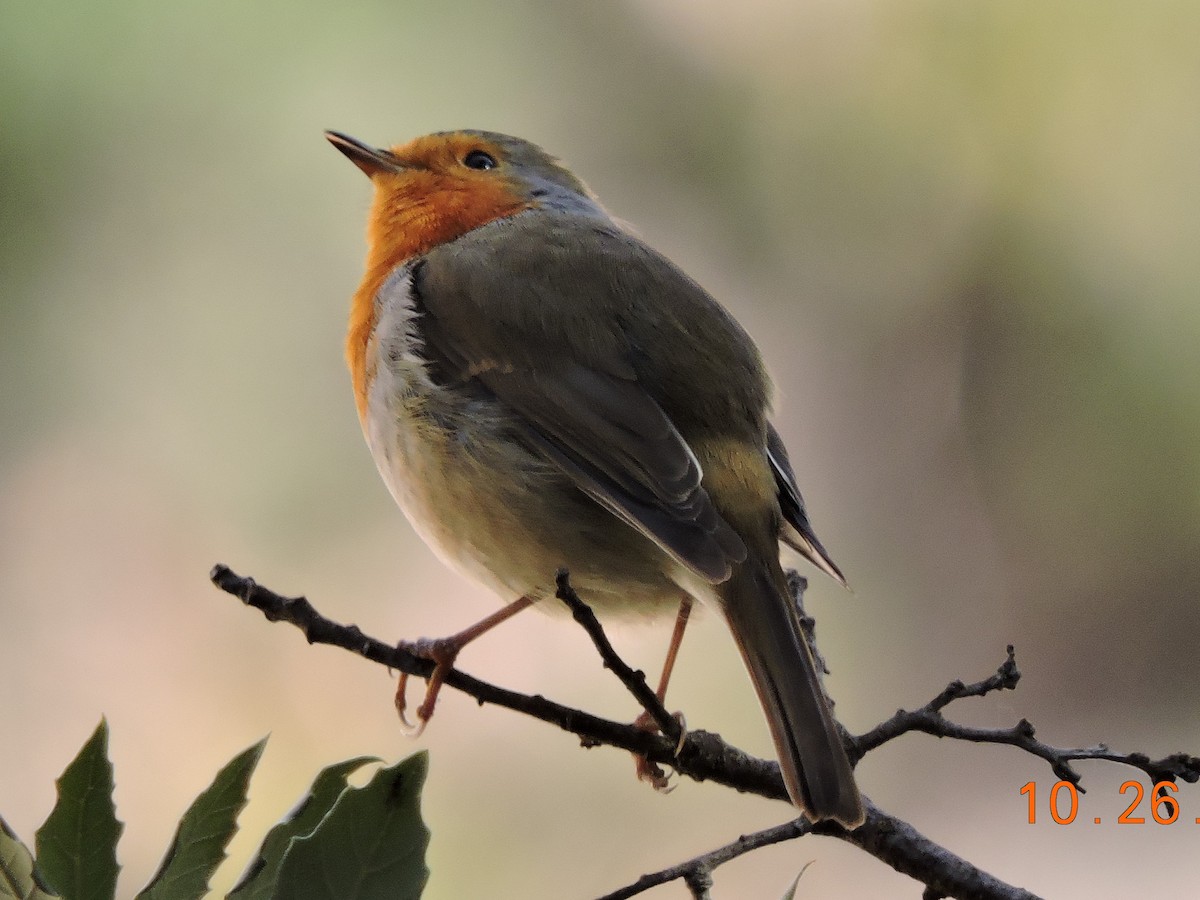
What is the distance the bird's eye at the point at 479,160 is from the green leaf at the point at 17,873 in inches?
90.4

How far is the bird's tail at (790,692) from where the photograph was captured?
1.57m

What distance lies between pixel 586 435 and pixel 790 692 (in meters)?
0.58

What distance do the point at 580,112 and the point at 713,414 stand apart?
2604 millimetres

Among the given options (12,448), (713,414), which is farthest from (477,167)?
(12,448)

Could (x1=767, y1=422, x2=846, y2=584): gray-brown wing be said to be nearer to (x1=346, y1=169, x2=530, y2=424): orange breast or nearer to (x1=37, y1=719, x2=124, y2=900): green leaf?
(x1=346, y1=169, x2=530, y2=424): orange breast

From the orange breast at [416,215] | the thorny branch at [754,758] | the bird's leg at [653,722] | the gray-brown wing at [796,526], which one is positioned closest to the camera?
the thorny branch at [754,758]

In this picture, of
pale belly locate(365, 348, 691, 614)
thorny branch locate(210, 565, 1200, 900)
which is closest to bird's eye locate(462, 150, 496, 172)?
pale belly locate(365, 348, 691, 614)

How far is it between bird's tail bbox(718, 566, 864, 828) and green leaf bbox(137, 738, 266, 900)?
0.68 metres

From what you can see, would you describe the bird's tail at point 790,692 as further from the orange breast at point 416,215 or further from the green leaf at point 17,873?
the orange breast at point 416,215

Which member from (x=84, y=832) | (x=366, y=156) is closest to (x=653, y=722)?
(x=84, y=832)

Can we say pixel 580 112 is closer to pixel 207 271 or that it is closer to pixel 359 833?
pixel 207 271

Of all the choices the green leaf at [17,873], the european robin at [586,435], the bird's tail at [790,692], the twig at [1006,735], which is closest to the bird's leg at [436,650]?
the european robin at [586,435]

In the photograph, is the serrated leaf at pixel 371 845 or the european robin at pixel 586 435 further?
the european robin at pixel 586 435

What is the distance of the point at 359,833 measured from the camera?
113cm
